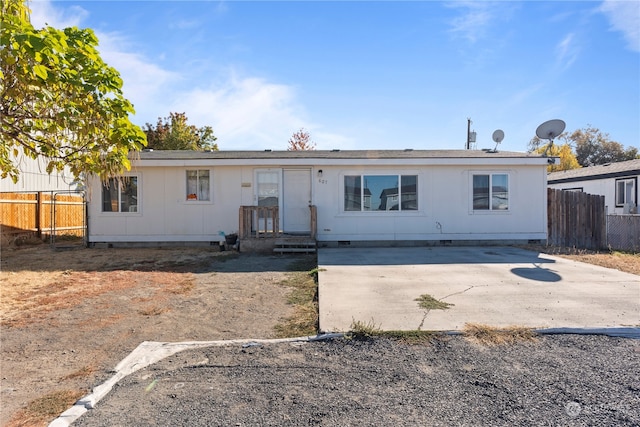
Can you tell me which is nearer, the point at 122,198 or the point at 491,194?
the point at 491,194

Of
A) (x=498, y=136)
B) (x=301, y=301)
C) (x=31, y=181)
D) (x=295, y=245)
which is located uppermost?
(x=498, y=136)

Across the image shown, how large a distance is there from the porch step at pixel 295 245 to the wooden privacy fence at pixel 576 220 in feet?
25.7

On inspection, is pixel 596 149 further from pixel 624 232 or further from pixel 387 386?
pixel 387 386

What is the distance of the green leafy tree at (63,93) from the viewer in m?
3.54

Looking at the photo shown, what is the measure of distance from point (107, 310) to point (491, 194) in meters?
10.8

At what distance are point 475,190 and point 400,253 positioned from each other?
357 cm

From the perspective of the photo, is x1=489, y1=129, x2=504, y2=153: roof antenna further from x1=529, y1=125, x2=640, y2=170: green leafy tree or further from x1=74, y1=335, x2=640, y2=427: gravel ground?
x1=529, y1=125, x2=640, y2=170: green leafy tree

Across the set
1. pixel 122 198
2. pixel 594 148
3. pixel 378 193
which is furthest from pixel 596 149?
pixel 122 198

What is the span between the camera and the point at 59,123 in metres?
4.66

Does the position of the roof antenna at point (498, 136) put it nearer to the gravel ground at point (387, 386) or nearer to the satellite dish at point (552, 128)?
the satellite dish at point (552, 128)

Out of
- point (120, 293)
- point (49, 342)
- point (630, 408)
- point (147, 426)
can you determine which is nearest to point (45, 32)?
point (49, 342)

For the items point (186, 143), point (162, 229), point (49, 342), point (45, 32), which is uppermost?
point (186, 143)

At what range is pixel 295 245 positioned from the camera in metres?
11.0

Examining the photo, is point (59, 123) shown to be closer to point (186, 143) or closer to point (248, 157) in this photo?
point (248, 157)
